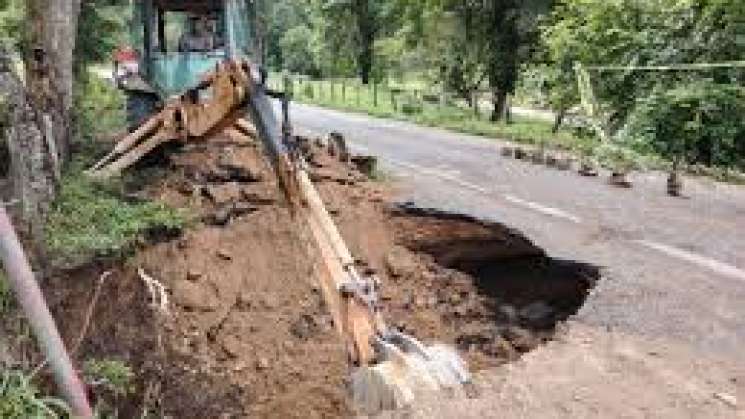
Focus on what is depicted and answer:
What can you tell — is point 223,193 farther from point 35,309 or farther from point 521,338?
point 35,309

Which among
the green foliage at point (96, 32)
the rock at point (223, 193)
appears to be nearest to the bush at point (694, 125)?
the rock at point (223, 193)

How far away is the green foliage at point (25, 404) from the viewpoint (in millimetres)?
4852

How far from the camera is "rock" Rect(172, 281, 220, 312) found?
9.20 m

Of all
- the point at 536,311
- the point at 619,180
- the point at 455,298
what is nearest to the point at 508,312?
the point at 536,311

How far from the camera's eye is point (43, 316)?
14.7ft

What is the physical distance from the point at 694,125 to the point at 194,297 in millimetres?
10082

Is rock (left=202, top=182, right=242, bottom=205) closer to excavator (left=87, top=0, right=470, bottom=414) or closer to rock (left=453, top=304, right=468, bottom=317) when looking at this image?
excavator (left=87, top=0, right=470, bottom=414)

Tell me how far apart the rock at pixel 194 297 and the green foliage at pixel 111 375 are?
174 cm

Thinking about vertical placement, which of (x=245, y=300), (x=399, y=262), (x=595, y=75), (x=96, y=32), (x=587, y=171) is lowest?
(x=245, y=300)

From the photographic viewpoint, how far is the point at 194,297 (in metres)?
9.29


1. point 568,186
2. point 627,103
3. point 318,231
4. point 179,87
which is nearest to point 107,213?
point 179,87

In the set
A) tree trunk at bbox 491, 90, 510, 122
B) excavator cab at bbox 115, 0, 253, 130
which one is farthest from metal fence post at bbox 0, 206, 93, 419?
tree trunk at bbox 491, 90, 510, 122

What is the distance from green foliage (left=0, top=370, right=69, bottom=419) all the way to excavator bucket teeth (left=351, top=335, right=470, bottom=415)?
4.88 ft

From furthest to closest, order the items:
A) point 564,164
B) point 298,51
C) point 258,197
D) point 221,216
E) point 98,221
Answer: point 298,51
point 564,164
point 258,197
point 221,216
point 98,221
